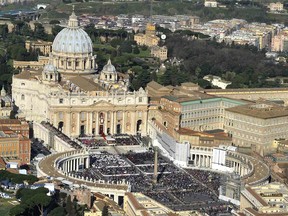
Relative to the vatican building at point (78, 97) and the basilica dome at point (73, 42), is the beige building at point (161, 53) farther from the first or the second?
the vatican building at point (78, 97)

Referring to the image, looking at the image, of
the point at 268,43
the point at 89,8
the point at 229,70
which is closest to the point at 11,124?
the point at 229,70

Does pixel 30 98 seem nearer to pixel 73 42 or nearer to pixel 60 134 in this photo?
pixel 73 42

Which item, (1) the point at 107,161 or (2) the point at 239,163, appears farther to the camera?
(1) the point at 107,161

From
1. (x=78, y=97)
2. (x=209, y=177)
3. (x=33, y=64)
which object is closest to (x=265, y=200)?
(x=209, y=177)

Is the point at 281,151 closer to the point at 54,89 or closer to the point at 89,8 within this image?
the point at 54,89

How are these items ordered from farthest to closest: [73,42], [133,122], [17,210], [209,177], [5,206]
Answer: [73,42]
[133,122]
[209,177]
[5,206]
[17,210]

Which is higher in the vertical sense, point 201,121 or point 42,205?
point 42,205

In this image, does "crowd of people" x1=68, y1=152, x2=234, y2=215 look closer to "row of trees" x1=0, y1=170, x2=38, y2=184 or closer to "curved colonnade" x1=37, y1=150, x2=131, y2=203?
"curved colonnade" x1=37, y1=150, x2=131, y2=203
